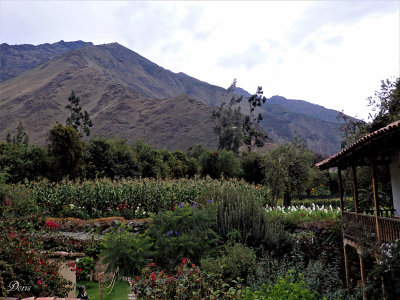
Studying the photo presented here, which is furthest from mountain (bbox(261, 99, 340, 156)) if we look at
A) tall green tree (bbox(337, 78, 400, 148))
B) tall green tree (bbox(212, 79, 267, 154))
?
tall green tree (bbox(337, 78, 400, 148))

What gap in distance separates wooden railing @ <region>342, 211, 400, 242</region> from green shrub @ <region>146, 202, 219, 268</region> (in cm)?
323

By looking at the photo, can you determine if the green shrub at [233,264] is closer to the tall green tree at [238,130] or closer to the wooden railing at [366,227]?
the wooden railing at [366,227]

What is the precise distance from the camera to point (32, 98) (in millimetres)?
97562

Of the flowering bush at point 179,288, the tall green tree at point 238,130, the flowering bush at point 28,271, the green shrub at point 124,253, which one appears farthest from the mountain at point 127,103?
the flowering bush at point 28,271

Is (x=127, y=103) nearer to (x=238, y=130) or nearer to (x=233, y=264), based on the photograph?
(x=238, y=130)

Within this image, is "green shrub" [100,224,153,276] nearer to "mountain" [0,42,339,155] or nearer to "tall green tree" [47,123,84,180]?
"tall green tree" [47,123,84,180]

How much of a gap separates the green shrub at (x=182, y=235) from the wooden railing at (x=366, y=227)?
3.23 meters

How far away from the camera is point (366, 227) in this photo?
722 centimetres

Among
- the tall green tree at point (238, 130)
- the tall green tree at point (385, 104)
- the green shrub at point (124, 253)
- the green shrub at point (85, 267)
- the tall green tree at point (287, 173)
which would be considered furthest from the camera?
the tall green tree at point (238, 130)

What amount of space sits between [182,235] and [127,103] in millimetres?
85960

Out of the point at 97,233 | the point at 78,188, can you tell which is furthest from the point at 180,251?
the point at 78,188

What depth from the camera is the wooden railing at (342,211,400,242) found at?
599 cm

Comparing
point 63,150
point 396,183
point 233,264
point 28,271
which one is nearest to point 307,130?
point 63,150

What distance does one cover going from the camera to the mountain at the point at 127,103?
7344 cm
